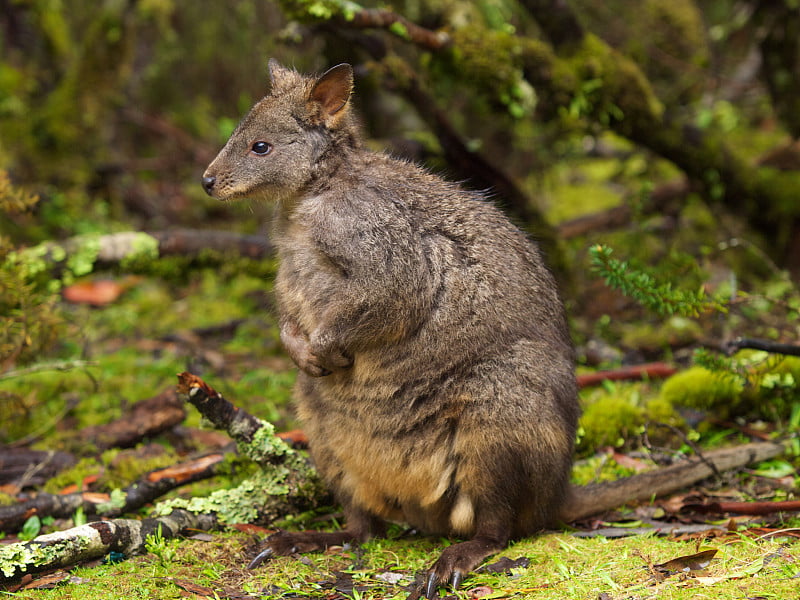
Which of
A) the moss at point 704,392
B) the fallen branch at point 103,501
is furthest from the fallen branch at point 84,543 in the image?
the moss at point 704,392

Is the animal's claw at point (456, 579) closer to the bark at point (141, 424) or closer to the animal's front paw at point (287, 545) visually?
the animal's front paw at point (287, 545)

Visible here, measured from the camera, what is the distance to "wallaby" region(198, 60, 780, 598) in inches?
163

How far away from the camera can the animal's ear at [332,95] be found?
14.5ft

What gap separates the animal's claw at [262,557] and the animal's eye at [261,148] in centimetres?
203

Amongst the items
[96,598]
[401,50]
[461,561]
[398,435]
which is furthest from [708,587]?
[401,50]

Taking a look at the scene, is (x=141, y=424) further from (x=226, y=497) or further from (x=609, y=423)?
(x=609, y=423)

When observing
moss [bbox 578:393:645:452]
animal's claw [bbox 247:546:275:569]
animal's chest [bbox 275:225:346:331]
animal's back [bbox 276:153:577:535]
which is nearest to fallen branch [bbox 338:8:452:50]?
animal's back [bbox 276:153:577:535]

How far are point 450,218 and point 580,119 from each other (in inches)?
122

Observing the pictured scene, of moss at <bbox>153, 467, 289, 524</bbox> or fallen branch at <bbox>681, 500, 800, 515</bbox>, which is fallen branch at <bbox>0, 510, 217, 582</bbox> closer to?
moss at <bbox>153, 467, 289, 524</bbox>

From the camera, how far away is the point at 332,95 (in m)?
4.48

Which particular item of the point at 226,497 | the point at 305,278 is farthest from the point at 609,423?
the point at 226,497

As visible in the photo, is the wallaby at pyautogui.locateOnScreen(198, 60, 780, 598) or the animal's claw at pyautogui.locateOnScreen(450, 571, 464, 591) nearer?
the animal's claw at pyautogui.locateOnScreen(450, 571, 464, 591)

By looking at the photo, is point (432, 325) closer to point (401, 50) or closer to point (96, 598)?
point (96, 598)

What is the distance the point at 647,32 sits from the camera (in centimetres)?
1005
